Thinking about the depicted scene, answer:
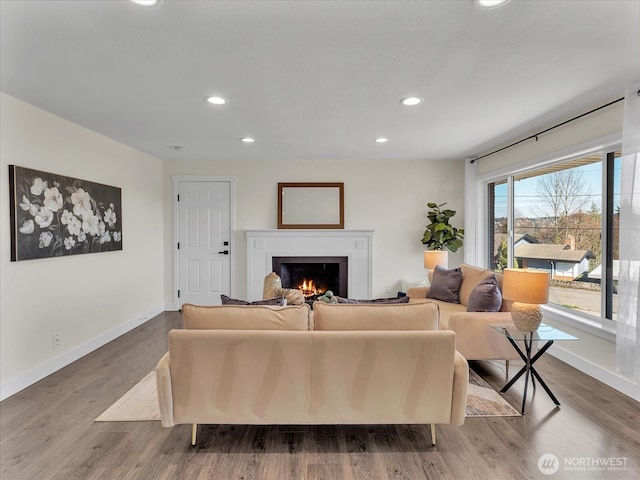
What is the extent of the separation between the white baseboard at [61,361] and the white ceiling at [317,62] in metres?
2.25

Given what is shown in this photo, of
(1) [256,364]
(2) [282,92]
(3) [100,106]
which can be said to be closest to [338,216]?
(2) [282,92]

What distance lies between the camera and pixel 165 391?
6.87 ft

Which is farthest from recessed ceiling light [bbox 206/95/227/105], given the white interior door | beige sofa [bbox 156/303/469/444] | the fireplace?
the fireplace

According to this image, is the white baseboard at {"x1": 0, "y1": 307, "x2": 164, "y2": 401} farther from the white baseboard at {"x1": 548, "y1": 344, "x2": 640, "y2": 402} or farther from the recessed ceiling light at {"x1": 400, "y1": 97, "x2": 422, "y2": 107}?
the white baseboard at {"x1": 548, "y1": 344, "x2": 640, "y2": 402}

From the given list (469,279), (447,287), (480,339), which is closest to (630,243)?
(480,339)

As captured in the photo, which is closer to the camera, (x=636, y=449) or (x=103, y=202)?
(x=636, y=449)

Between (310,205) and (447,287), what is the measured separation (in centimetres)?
242

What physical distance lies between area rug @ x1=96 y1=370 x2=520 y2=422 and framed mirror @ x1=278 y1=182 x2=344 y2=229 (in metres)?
3.16

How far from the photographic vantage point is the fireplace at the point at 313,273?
564 centimetres

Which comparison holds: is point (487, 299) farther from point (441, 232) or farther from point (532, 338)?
point (441, 232)

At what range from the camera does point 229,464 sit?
2049 millimetres

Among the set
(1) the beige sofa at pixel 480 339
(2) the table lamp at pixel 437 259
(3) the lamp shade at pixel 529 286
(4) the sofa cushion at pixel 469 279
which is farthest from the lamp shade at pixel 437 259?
(3) the lamp shade at pixel 529 286

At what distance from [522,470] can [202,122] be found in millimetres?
3685

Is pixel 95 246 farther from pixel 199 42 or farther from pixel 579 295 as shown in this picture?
pixel 579 295
